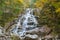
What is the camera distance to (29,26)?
61.2 ft

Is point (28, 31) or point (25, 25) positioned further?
point (25, 25)

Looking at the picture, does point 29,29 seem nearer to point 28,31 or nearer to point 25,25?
point 25,25

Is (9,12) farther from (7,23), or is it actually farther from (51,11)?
(51,11)

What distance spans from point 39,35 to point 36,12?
7.87 meters

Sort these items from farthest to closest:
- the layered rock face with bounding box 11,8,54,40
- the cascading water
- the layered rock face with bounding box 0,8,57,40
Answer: the cascading water, the layered rock face with bounding box 11,8,54,40, the layered rock face with bounding box 0,8,57,40

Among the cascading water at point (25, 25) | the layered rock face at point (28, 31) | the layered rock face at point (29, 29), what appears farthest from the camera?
the cascading water at point (25, 25)

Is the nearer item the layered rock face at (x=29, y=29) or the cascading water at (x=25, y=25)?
the layered rock face at (x=29, y=29)

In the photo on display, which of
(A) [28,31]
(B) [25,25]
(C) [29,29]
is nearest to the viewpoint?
(A) [28,31]

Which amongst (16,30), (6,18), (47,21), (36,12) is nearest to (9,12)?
(6,18)

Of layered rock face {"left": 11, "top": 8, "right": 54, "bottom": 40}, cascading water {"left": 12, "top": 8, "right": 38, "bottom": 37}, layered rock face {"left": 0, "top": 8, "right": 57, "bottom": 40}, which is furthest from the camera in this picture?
cascading water {"left": 12, "top": 8, "right": 38, "bottom": 37}

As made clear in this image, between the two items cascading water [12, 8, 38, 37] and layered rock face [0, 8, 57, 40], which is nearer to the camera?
layered rock face [0, 8, 57, 40]

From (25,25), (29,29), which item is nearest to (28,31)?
(29,29)

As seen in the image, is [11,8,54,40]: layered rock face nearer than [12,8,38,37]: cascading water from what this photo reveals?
Yes

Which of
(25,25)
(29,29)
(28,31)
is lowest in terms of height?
(29,29)
